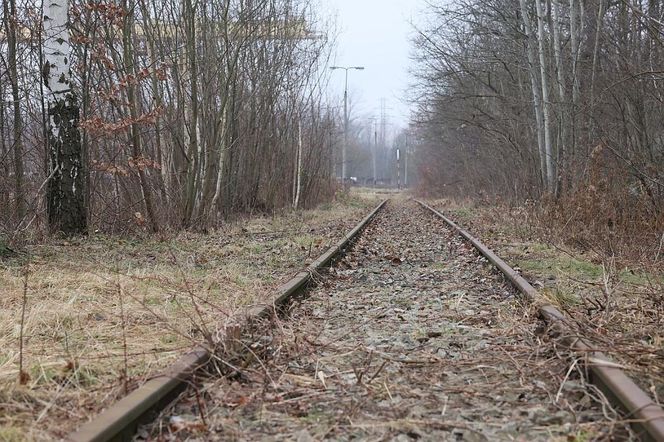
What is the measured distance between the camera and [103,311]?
5.16 m

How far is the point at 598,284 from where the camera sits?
624cm

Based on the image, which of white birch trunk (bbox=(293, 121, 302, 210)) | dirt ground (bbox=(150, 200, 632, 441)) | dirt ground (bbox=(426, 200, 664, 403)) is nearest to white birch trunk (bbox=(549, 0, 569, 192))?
dirt ground (bbox=(426, 200, 664, 403))

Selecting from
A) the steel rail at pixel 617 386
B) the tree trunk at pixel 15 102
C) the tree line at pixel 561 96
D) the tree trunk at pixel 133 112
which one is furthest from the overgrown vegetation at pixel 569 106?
the tree trunk at pixel 15 102

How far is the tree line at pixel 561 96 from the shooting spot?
35.1 ft

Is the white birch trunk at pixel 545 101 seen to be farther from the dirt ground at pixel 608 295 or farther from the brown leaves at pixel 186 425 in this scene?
the brown leaves at pixel 186 425

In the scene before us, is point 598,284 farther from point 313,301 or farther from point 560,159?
point 560,159

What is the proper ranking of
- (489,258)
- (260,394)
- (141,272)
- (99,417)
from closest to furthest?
(99,417) → (260,394) → (141,272) → (489,258)

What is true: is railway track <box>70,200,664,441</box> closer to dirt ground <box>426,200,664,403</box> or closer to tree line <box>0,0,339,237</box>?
dirt ground <box>426,200,664,403</box>

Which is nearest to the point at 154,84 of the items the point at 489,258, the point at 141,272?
the point at 141,272

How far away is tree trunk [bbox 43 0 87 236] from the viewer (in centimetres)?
959

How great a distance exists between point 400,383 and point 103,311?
2.68 m

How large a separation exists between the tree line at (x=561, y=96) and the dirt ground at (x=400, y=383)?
3.84 metres

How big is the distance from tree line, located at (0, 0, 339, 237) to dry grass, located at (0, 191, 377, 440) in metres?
1.48

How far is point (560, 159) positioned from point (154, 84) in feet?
30.4
